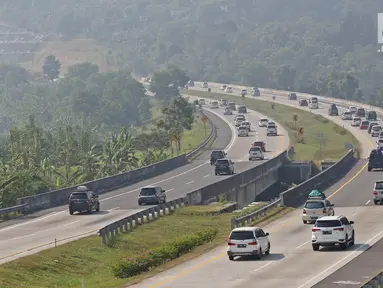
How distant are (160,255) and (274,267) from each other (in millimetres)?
6312

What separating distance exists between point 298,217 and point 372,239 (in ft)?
46.2

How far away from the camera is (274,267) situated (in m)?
50.5

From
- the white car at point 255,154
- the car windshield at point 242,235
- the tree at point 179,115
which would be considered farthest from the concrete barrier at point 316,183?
the tree at point 179,115

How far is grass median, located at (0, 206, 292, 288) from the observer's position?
162 feet

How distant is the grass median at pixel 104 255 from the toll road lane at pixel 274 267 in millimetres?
1308

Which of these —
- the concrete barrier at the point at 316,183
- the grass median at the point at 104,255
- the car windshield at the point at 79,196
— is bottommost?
the concrete barrier at the point at 316,183

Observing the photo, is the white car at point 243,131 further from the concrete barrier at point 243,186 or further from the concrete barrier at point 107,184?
the concrete barrier at point 243,186

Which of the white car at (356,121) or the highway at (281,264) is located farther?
the white car at (356,121)

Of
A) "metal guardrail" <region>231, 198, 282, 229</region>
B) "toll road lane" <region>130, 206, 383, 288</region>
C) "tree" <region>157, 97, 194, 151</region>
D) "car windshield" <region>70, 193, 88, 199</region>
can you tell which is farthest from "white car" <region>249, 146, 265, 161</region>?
"toll road lane" <region>130, 206, 383, 288</region>

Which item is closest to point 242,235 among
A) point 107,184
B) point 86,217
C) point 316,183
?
point 86,217

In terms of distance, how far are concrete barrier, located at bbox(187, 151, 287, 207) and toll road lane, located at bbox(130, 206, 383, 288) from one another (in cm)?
1958

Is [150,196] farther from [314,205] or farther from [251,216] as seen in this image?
[314,205]

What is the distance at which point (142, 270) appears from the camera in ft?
169

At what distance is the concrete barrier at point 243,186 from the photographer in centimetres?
8331
